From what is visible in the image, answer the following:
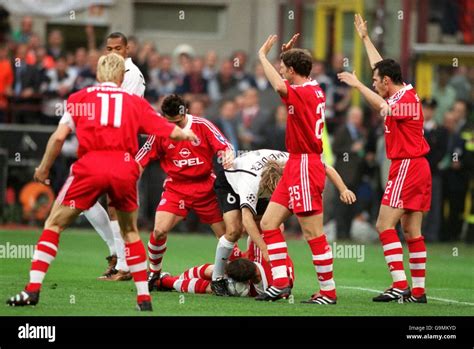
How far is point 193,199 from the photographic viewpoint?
44.9 feet

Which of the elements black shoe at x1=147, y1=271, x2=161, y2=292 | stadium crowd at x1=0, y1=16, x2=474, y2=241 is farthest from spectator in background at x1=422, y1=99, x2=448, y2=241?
black shoe at x1=147, y1=271, x2=161, y2=292

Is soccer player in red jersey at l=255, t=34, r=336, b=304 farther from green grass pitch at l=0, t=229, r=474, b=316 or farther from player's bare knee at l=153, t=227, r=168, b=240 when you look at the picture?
player's bare knee at l=153, t=227, r=168, b=240

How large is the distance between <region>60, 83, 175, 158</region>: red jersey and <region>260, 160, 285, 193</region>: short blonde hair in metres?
2.46

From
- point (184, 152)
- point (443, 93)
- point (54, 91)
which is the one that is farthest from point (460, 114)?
point (184, 152)

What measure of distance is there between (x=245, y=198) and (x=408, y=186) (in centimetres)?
163

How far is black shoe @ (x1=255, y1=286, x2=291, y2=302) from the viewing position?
12445 millimetres

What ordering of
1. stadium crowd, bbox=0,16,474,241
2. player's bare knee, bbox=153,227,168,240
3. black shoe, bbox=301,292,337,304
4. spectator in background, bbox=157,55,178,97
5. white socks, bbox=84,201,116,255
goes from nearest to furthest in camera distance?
black shoe, bbox=301,292,337,304 < player's bare knee, bbox=153,227,168,240 < white socks, bbox=84,201,116,255 < stadium crowd, bbox=0,16,474,241 < spectator in background, bbox=157,55,178,97

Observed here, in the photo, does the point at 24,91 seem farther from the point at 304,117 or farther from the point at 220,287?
the point at 304,117

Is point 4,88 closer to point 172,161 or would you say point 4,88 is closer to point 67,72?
point 67,72

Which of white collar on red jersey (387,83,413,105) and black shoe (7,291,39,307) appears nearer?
black shoe (7,291,39,307)
